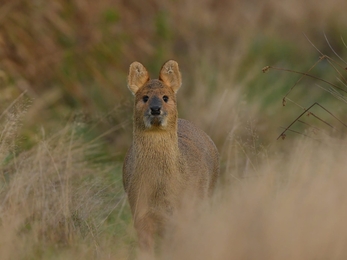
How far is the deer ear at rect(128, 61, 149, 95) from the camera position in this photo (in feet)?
26.1

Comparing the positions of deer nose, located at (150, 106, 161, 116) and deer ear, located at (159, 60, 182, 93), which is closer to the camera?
deer nose, located at (150, 106, 161, 116)

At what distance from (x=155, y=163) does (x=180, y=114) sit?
15.9 ft

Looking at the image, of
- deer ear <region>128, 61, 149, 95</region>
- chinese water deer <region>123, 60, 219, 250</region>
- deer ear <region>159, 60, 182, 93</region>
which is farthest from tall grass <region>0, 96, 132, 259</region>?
deer ear <region>159, 60, 182, 93</region>

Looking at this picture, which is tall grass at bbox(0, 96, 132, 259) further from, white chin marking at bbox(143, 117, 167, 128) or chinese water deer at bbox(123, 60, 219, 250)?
white chin marking at bbox(143, 117, 167, 128)

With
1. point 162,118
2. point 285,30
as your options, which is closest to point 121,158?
point 162,118

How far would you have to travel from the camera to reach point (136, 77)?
7.99m

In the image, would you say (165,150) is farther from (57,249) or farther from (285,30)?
(285,30)

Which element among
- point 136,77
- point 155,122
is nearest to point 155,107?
point 155,122

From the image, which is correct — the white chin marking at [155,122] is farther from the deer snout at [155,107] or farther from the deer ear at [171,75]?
the deer ear at [171,75]

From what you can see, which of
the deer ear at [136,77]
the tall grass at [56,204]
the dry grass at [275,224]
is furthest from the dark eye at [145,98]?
the dry grass at [275,224]

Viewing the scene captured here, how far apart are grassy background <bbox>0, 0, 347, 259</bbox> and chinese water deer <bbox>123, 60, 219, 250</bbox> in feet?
0.74

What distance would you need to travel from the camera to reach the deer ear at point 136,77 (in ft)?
26.1

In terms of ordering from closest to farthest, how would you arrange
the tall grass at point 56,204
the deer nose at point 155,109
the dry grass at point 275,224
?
the dry grass at point 275,224 → the tall grass at point 56,204 → the deer nose at point 155,109

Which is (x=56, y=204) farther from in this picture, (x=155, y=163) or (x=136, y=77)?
(x=136, y=77)
